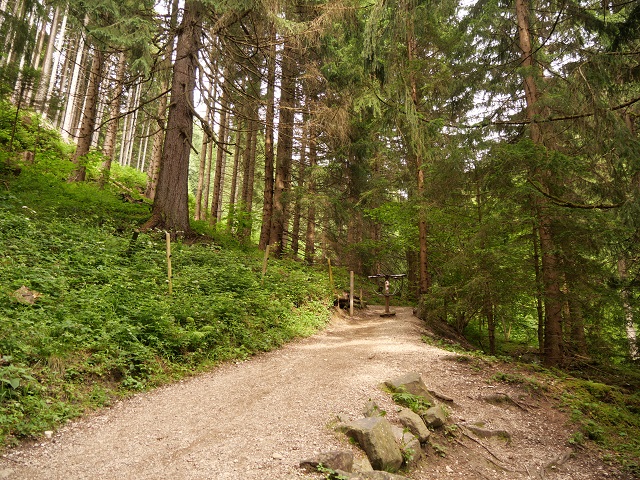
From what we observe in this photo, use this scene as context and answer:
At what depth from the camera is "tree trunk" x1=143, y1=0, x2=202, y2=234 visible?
1047cm

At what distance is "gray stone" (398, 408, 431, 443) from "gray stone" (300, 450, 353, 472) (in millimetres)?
1283

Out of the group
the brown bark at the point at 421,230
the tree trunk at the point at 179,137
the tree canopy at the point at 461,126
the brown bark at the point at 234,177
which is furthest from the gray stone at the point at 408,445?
the brown bark at the point at 234,177

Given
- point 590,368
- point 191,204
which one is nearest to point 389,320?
point 590,368

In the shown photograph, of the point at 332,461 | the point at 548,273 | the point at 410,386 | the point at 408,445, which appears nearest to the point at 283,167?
the point at 548,273

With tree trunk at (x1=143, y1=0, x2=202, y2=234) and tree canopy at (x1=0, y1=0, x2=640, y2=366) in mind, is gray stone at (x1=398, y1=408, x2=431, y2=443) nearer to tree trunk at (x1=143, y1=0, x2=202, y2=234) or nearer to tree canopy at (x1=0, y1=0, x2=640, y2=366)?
tree canopy at (x1=0, y1=0, x2=640, y2=366)

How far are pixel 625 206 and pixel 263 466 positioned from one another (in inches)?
242

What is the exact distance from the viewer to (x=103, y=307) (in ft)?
18.3

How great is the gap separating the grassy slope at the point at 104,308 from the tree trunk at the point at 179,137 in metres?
0.98

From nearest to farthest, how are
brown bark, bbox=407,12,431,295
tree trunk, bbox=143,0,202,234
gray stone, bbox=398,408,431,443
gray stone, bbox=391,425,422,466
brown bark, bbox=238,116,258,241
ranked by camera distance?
gray stone, bbox=391,425,422,466, gray stone, bbox=398,408,431,443, tree trunk, bbox=143,0,202,234, brown bark, bbox=407,12,431,295, brown bark, bbox=238,116,258,241

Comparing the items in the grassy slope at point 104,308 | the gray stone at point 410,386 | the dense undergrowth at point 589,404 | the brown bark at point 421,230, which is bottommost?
the dense undergrowth at point 589,404

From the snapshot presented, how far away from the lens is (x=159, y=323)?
5793 mm

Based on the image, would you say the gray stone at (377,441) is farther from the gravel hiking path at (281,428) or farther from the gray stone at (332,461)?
the gray stone at (332,461)

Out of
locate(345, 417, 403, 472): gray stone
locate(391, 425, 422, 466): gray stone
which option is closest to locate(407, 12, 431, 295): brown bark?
locate(391, 425, 422, 466): gray stone

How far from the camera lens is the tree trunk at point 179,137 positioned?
10469 millimetres
